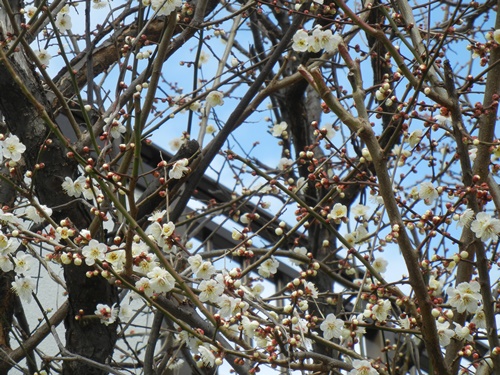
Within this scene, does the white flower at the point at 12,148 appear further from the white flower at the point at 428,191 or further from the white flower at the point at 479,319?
the white flower at the point at 479,319

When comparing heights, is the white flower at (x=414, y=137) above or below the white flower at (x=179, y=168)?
above

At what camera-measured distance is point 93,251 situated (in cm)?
259

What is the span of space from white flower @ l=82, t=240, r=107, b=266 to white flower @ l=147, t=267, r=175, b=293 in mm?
197

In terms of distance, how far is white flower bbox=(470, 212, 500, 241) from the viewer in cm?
253

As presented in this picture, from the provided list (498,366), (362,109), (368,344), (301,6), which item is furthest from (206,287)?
(368,344)

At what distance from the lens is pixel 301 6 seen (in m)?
3.60

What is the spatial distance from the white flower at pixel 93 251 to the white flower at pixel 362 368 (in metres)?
0.91

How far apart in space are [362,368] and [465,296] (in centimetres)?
42

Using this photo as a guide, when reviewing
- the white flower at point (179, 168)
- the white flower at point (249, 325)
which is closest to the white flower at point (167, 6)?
the white flower at point (179, 168)

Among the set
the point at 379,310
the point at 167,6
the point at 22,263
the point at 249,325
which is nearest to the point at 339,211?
the point at 379,310

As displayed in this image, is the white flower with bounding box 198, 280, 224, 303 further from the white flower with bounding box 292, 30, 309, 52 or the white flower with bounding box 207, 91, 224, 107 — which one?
the white flower with bounding box 207, 91, 224, 107

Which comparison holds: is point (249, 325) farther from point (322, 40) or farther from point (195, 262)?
point (322, 40)

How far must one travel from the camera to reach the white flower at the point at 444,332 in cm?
252

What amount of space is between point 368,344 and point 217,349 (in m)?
6.12
